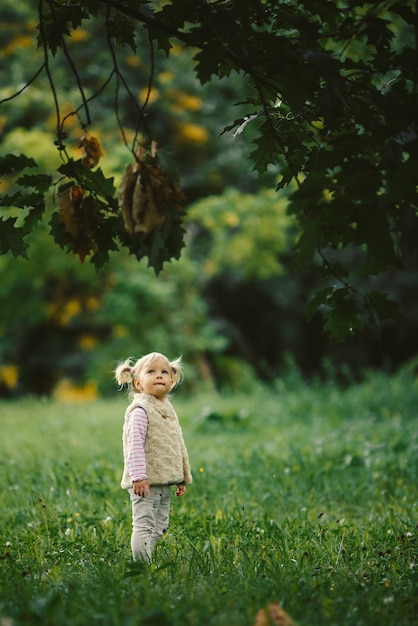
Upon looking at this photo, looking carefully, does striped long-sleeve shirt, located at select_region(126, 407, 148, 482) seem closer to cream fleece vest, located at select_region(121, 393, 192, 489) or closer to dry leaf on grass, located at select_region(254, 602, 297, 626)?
cream fleece vest, located at select_region(121, 393, 192, 489)

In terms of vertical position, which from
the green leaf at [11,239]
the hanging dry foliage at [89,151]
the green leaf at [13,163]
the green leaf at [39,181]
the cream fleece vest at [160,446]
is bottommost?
the cream fleece vest at [160,446]

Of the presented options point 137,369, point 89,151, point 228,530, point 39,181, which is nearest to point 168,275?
point 228,530

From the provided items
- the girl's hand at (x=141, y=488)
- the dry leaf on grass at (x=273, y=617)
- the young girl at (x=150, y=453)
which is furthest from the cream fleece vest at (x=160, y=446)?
the dry leaf on grass at (x=273, y=617)

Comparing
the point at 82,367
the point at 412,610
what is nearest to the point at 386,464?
the point at 412,610

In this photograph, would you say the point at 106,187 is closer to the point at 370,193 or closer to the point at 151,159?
the point at 151,159

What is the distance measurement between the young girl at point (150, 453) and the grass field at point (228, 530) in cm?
14

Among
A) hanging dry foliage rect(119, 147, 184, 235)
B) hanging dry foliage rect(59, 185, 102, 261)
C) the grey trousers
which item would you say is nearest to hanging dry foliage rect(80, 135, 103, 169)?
hanging dry foliage rect(59, 185, 102, 261)

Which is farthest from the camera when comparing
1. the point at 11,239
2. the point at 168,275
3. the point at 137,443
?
the point at 168,275

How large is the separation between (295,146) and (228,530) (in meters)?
2.40

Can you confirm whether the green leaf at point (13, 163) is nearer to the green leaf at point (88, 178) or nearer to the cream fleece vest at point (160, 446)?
the green leaf at point (88, 178)

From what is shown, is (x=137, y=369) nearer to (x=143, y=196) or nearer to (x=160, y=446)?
(x=160, y=446)

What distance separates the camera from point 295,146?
3.45m

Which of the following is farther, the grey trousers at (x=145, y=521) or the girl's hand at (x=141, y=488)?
the grey trousers at (x=145, y=521)

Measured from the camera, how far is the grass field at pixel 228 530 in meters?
2.76
